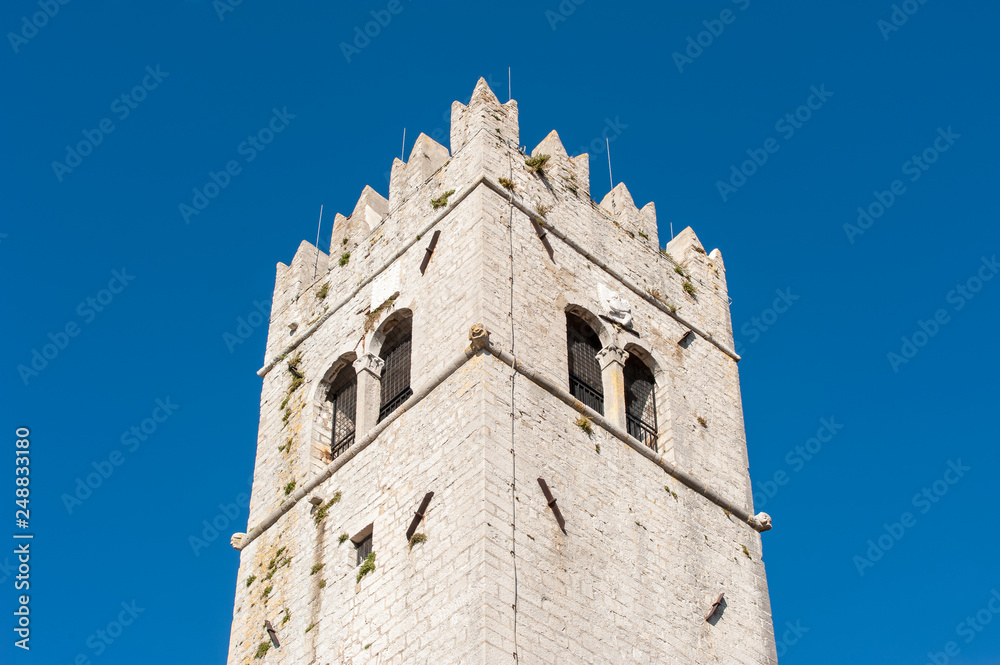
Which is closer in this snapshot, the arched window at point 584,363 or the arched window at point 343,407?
the arched window at point 584,363

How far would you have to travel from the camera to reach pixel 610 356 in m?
25.1

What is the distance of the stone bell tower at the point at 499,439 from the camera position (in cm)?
2050

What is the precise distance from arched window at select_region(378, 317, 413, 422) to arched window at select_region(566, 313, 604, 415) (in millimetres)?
2735

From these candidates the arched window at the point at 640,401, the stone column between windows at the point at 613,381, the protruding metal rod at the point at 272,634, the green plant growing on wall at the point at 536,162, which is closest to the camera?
the protruding metal rod at the point at 272,634

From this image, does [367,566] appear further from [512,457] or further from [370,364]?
[370,364]

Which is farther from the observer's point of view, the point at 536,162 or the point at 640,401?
the point at 536,162

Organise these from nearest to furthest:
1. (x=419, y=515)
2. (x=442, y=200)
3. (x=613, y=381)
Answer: (x=419, y=515) < (x=613, y=381) < (x=442, y=200)

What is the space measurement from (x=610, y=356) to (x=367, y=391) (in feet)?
13.8

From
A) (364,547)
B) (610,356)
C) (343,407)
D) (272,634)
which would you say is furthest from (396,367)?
(272,634)

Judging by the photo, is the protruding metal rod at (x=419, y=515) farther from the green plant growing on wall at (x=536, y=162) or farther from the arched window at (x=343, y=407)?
the green plant growing on wall at (x=536, y=162)

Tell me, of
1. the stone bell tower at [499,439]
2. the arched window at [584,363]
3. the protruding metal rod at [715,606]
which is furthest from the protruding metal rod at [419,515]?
the protruding metal rod at [715,606]

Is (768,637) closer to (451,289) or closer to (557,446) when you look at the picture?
(557,446)

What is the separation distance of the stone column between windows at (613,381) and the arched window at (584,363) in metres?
0.14

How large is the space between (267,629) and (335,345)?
5.73 m
